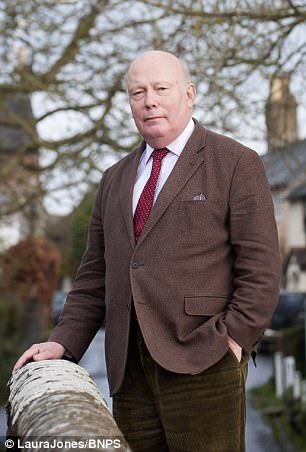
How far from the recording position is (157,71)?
10.7ft

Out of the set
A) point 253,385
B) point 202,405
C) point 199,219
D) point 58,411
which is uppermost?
point 199,219

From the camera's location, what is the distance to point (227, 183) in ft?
10.5

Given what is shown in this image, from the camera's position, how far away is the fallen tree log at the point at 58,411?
220 centimetres

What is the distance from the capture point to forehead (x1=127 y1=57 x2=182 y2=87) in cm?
326

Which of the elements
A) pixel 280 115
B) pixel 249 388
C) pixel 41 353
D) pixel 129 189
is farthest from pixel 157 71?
pixel 249 388

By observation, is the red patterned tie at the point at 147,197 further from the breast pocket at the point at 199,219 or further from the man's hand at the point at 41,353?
the man's hand at the point at 41,353

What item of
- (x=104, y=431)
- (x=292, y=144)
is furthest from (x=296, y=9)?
(x=104, y=431)

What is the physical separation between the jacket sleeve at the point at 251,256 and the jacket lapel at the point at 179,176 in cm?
16

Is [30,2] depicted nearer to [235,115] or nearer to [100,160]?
[100,160]

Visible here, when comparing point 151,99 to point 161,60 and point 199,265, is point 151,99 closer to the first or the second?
point 161,60

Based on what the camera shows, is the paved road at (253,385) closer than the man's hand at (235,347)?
No

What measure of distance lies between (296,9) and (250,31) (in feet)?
1.67

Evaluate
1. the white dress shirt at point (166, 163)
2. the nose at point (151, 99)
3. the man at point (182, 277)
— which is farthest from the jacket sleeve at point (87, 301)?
the nose at point (151, 99)

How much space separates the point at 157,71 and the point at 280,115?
5602 mm
